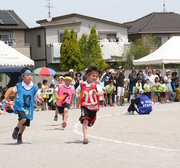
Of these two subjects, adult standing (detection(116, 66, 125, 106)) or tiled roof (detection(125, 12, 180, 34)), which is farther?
tiled roof (detection(125, 12, 180, 34))

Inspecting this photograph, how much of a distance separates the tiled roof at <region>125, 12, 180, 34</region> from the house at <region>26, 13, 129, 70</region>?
7.06 meters

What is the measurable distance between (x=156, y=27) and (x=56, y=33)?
616 inches

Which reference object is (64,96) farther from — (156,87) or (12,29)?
(12,29)

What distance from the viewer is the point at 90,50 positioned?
49344 mm

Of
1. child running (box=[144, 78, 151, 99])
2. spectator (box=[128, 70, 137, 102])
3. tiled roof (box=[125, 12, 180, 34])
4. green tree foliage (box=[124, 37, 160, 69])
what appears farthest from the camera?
tiled roof (box=[125, 12, 180, 34])

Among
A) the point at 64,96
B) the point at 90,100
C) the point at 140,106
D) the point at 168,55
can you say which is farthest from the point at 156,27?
the point at 90,100

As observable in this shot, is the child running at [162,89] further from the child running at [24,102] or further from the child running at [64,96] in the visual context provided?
the child running at [24,102]

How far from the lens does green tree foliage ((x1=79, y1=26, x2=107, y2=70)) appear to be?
49031 mm

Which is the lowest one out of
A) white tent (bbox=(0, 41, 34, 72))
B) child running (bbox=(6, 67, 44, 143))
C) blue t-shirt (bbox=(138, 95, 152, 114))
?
blue t-shirt (bbox=(138, 95, 152, 114))

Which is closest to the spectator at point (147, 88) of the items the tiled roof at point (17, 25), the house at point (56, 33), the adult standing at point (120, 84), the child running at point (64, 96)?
the adult standing at point (120, 84)

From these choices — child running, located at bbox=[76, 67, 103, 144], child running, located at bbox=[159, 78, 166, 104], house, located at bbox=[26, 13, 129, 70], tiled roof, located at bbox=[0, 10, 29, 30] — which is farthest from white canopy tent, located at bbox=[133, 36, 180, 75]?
tiled roof, located at bbox=[0, 10, 29, 30]

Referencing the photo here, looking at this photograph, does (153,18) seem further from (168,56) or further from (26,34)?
(168,56)

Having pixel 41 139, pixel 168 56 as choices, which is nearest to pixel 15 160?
pixel 41 139

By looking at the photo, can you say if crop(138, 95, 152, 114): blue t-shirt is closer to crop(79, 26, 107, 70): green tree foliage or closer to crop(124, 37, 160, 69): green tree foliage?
crop(79, 26, 107, 70): green tree foliage
